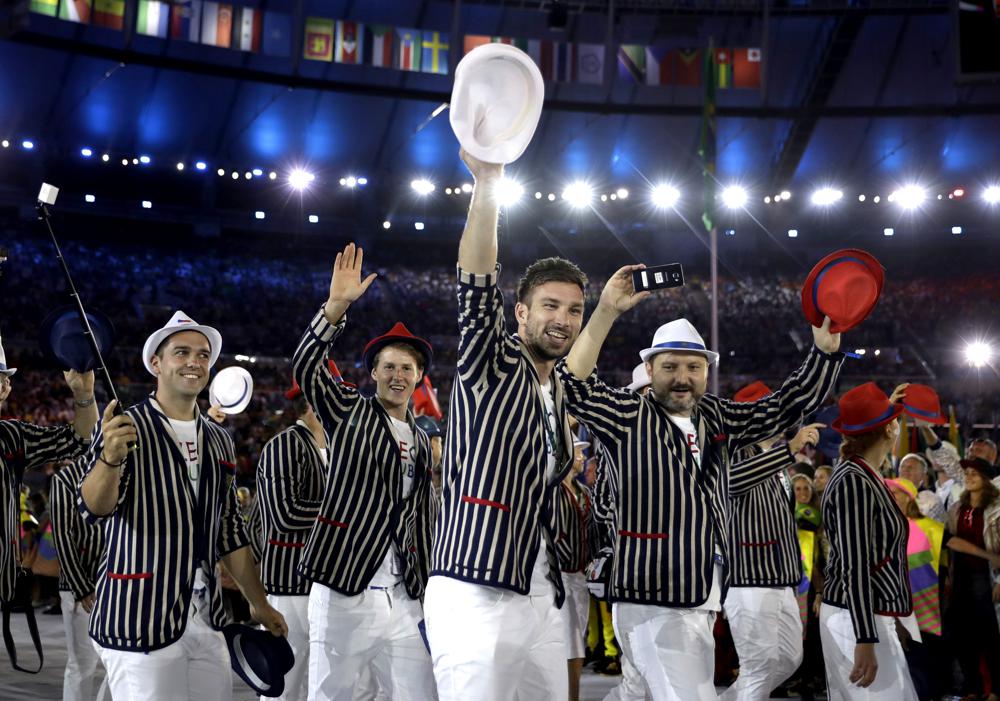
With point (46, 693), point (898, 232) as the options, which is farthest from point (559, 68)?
point (46, 693)

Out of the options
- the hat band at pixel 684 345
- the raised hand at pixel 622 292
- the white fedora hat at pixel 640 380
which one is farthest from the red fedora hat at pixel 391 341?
the white fedora hat at pixel 640 380

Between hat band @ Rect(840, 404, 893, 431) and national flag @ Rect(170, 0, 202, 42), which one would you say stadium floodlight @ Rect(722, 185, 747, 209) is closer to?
national flag @ Rect(170, 0, 202, 42)

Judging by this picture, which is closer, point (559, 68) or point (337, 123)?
point (559, 68)

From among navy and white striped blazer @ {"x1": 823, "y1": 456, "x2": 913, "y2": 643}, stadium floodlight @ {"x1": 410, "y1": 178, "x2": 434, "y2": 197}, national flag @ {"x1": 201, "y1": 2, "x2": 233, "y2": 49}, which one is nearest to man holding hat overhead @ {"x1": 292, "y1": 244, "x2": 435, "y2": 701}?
navy and white striped blazer @ {"x1": 823, "y1": 456, "x2": 913, "y2": 643}

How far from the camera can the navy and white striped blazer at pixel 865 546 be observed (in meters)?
4.76

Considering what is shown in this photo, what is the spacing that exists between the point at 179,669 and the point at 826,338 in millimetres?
2847

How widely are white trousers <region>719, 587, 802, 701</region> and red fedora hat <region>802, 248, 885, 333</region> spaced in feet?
7.79

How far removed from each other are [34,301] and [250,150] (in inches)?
273

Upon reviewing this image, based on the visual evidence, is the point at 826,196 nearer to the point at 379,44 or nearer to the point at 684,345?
the point at 379,44

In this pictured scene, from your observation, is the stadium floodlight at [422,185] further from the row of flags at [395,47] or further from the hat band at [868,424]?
the hat band at [868,424]

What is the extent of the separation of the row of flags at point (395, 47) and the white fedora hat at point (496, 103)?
20674 millimetres

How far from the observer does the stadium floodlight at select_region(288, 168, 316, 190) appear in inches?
1178

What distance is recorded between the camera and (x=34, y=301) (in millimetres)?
26188

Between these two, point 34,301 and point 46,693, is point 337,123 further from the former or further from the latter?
point 46,693
